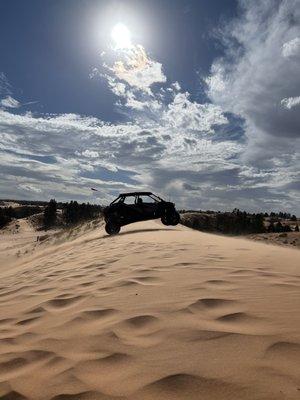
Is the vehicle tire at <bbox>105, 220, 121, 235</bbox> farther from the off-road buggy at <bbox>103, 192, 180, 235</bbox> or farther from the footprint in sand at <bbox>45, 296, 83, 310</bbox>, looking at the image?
the footprint in sand at <bbox>45, 296, 83, 310</bbox>

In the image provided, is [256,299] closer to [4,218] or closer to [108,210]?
[108,210]

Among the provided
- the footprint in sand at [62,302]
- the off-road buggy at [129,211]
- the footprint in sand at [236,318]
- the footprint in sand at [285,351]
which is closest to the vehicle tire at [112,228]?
the off-road buggy at [129,211]

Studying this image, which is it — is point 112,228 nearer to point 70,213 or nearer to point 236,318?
point 236,318

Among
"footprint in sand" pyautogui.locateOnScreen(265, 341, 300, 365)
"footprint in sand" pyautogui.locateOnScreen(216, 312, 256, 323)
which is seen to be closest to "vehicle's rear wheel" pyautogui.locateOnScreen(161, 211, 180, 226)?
"footprint in sand" pyautogui.locateOnScreen(216, 312, 256, 323)

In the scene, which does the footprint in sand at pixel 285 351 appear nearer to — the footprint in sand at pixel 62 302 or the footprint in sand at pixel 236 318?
the footprint in sand at pixel 236 318

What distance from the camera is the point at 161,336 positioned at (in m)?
2.96

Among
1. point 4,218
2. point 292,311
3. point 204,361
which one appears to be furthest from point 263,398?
point 4,218

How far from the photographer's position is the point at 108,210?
15797mm

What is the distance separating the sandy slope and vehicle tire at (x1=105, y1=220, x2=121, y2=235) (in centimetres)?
1018

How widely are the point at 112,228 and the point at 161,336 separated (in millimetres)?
12939

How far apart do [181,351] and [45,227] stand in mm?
60736

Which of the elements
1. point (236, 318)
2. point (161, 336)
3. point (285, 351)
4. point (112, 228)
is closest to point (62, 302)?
point (161, 336)

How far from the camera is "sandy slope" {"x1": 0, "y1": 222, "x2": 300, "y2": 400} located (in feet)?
7.22

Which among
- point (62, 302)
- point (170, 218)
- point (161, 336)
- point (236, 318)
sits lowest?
point (62, 302)
